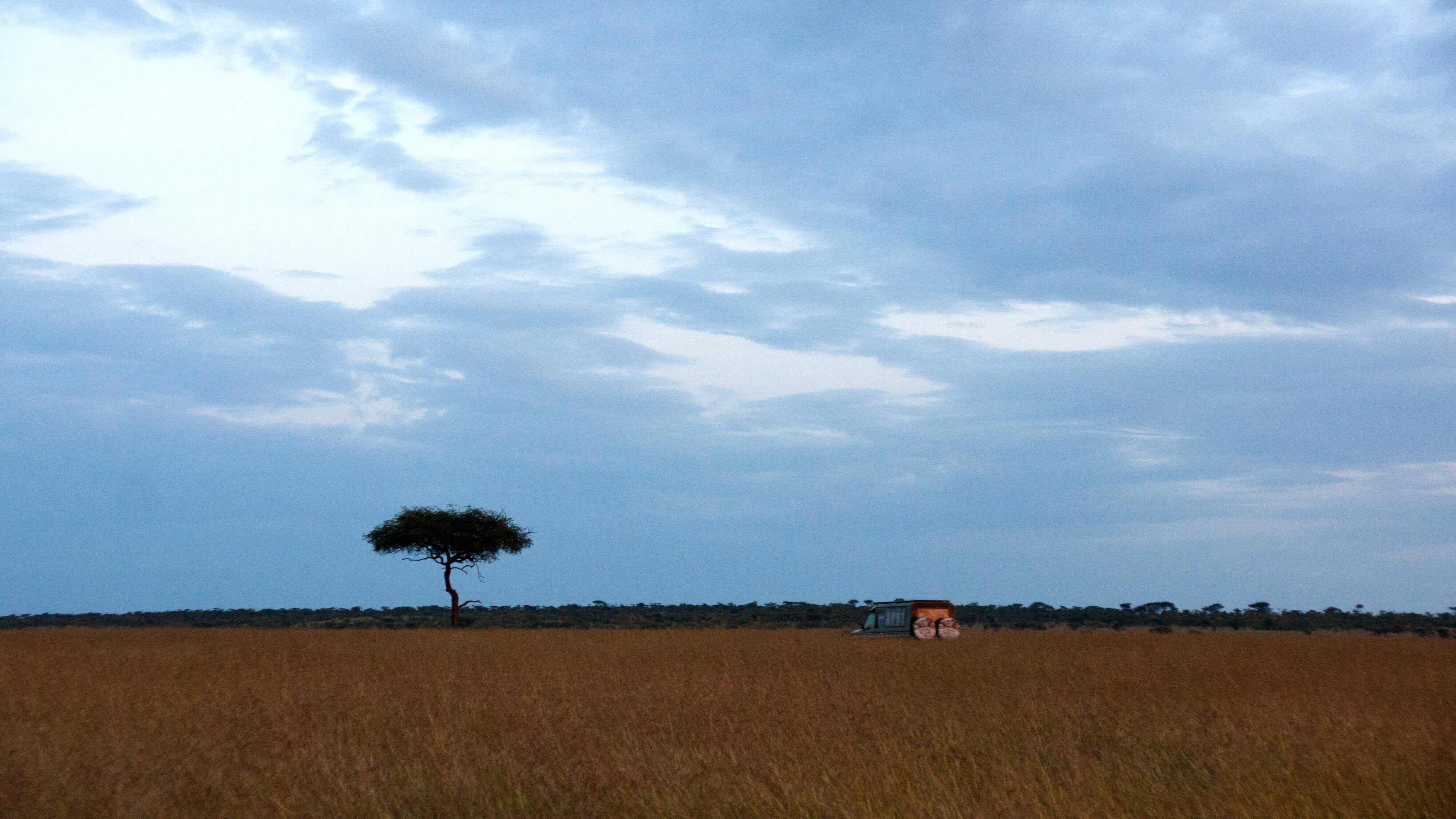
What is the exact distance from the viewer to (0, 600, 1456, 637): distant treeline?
59.0m

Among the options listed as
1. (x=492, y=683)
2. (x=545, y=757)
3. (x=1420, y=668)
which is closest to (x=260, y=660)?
(x=492, y=683)

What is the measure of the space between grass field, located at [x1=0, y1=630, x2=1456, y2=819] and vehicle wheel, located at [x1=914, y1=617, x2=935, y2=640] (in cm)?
897

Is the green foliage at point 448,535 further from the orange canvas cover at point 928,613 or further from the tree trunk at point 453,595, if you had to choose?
the orange canvas cover at point 928,613

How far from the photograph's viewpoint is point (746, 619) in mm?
67125

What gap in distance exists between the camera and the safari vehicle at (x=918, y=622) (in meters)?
32.6

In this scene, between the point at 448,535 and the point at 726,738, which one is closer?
the point at 726,738

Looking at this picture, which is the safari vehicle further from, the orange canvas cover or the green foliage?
the green foliage

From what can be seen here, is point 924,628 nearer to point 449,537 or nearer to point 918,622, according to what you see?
point 918,622

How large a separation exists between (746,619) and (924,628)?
116 ft

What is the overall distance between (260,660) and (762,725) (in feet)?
49.0

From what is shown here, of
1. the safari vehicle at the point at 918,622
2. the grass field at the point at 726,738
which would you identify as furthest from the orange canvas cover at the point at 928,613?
the grass field at the point at 726,738

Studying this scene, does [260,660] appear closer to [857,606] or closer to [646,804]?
[646,804]

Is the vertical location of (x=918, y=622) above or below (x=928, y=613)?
below

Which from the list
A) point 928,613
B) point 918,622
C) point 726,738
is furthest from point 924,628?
point 726,738
